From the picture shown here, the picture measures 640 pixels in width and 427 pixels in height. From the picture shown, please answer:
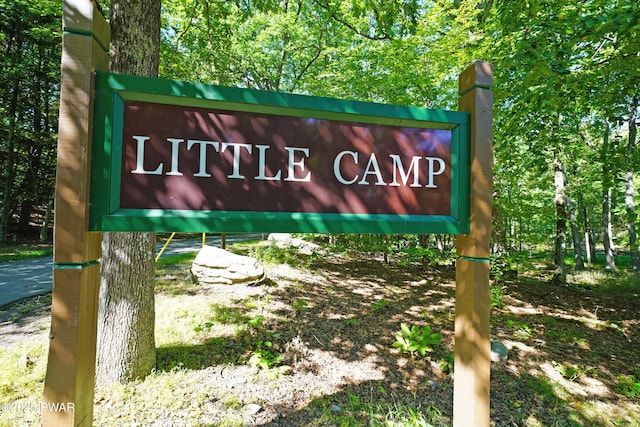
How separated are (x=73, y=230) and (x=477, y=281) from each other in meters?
1.71

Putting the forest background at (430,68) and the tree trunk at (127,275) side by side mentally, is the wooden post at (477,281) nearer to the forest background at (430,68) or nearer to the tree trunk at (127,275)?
the tree trunk at (127,275)

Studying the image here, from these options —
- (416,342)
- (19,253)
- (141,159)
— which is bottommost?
(416,342)

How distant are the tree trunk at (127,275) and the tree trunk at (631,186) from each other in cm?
649

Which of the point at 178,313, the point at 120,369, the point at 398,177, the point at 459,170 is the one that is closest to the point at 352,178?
the point at 398,177

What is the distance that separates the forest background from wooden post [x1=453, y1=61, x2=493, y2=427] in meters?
3.50

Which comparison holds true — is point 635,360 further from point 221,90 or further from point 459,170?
point 221,90

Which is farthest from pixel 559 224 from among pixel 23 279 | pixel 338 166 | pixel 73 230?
pixel 23 279

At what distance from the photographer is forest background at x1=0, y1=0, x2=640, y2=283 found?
181 inches

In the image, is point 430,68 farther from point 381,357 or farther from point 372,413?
point 372,413

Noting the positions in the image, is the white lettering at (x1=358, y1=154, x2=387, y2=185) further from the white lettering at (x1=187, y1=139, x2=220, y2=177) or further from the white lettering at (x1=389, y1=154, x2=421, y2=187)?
the white lettering at (x1=187, y1=139, x2=220, y2=177)

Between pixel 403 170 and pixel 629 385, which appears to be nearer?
pixel 403 170

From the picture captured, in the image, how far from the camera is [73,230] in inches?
46.4

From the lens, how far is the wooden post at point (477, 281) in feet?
4.92

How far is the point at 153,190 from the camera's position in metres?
1.29
